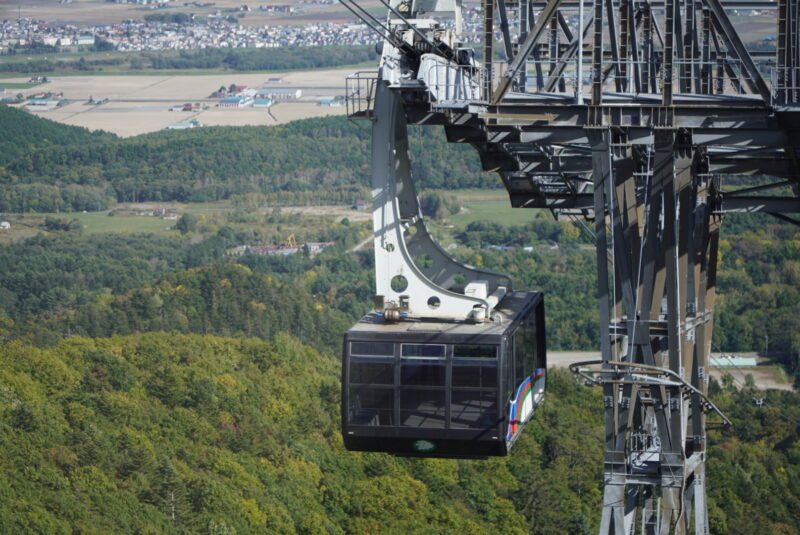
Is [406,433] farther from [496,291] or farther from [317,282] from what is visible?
[317,282]

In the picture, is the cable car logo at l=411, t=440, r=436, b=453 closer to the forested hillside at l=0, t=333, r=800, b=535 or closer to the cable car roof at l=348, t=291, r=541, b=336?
the cable car roof at l=348, t=291, r=541, b=336

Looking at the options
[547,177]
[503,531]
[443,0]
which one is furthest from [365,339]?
[503,531]

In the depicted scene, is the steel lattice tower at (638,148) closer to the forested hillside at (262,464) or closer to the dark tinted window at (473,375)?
the dark tinted window at (473,375)

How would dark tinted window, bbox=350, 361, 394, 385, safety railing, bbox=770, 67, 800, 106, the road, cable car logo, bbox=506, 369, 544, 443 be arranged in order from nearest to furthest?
safety railing, bbox=770, 67, 800, 106
dark tinted window, bbox=350, 361, 394, 385
cable car logo, bbox=506, 369, 544, 443
the road

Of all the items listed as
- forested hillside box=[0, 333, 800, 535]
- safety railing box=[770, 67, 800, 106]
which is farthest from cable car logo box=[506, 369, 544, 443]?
forested hillside box=[0, 333, 800, 535]

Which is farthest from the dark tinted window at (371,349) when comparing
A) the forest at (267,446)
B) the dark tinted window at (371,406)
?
the forest at (267,446)

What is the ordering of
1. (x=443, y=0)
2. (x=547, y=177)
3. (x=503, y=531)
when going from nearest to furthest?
(x=443, y=0), (x=547, y=177), (x=503, y=531)
